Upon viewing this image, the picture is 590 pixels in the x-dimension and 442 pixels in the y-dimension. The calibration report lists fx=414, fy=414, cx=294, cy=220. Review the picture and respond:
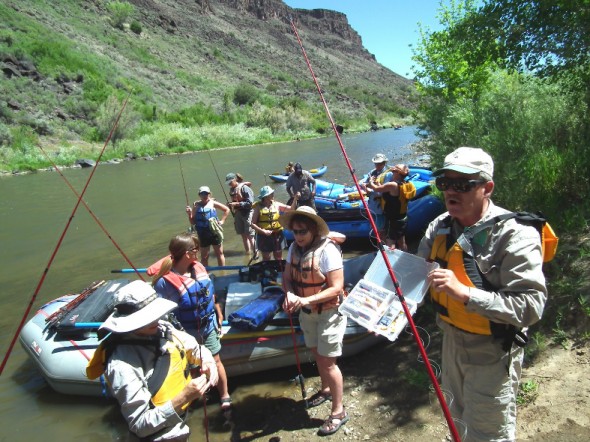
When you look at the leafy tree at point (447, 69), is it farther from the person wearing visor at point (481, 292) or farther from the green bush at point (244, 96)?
the green bush at point (244, 96)

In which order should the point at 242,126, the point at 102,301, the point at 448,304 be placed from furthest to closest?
the point at 242,126 < the point at 102,301 < the point at 448,304

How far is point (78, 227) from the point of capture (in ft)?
48.4

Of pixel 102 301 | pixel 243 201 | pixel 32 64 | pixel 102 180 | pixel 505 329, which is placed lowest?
pixel 102 180

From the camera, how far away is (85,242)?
12.9 meters

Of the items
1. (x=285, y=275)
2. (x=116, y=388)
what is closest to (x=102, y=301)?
(x=285, y=275)

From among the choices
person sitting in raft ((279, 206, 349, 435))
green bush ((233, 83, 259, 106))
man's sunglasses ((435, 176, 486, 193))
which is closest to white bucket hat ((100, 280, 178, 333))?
person sitting in raft ((279, 206, 349, 435))

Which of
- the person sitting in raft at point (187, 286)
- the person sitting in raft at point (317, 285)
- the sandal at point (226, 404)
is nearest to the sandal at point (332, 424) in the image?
the person sitting in raft at point (317, 285)

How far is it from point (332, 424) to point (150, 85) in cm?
6195

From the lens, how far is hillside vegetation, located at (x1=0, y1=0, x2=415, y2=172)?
1470 inches

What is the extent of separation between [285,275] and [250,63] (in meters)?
102

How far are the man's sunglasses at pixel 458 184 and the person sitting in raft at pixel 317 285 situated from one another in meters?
1.46

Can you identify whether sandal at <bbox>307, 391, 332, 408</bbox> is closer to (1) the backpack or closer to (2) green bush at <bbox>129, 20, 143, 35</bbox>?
(1) the backpack

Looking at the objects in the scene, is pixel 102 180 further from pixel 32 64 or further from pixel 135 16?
pixel 135 16

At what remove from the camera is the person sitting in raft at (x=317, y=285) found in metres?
3.46
